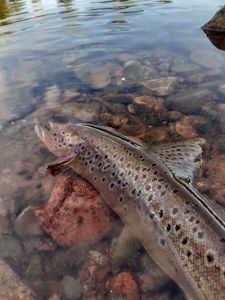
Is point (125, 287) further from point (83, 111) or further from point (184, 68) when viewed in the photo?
point (184, 68)

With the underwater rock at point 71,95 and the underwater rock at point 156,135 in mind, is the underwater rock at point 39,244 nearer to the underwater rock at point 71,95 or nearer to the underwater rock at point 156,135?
the underwater rock at point 156,135

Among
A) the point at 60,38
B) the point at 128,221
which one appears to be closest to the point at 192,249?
the point at 128,221

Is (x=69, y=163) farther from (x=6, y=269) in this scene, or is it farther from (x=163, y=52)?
(x=163, y=52)

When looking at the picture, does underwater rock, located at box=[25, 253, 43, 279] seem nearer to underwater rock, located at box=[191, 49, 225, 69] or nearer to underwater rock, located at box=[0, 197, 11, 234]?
underwater rock, located at box=[0, 197, 11, 234]

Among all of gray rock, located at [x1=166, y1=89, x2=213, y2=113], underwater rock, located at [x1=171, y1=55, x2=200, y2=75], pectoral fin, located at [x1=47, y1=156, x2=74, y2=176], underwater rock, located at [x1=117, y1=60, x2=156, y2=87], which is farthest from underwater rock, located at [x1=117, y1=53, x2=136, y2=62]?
pectoral fin, located at [x1=47, y1=156, x2=74, y2=176]

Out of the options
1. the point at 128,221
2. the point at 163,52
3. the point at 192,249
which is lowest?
the point at 163,52

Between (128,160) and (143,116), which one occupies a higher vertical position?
(128,160)
